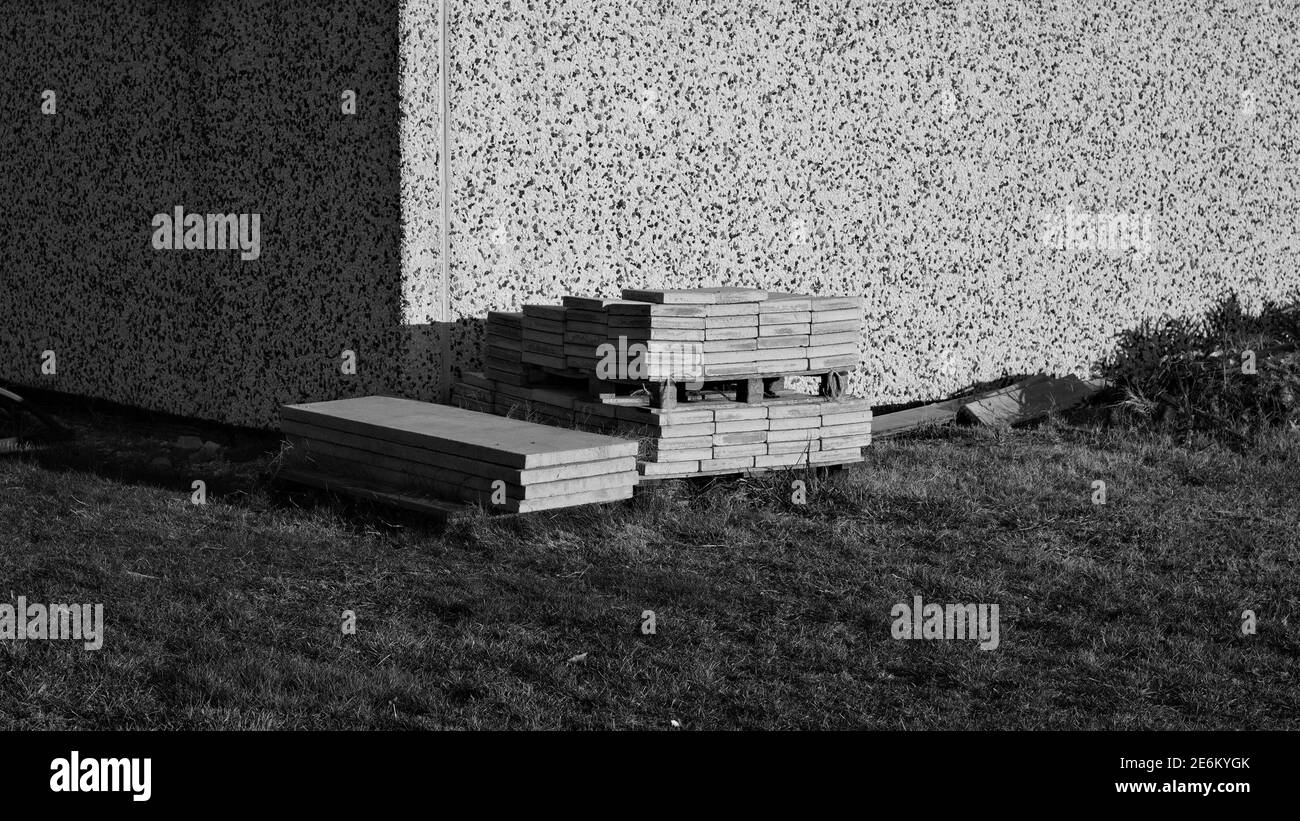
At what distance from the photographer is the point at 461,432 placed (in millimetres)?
7023

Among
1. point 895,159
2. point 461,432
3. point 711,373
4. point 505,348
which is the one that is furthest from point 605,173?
point 461,432

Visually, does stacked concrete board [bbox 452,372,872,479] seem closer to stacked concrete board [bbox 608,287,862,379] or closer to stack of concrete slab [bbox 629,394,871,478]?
stack of concrete slab [bbox 629,394,871,478]

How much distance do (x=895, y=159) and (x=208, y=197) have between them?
15.1ft

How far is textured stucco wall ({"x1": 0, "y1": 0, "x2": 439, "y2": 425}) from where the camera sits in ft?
27.5

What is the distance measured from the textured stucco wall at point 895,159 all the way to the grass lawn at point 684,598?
73.4 inches

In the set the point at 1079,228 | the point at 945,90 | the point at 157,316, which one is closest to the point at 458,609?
the point at 157,316

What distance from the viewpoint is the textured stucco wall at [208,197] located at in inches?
329

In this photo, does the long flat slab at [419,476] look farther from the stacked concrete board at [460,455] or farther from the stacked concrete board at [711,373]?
the stacked concrete board at [711,373]

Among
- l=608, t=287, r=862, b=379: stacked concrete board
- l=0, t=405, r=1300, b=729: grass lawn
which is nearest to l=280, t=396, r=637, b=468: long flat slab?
l=0, t=405, r=1300, b=729: grass lawn

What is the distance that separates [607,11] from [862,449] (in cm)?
308

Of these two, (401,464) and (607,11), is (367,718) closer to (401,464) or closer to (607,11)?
(401,464)

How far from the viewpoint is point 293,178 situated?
345 inches

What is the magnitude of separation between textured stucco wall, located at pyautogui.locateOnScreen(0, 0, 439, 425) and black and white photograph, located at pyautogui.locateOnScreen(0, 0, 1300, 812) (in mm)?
34

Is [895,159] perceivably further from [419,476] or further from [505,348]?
[419,476]
